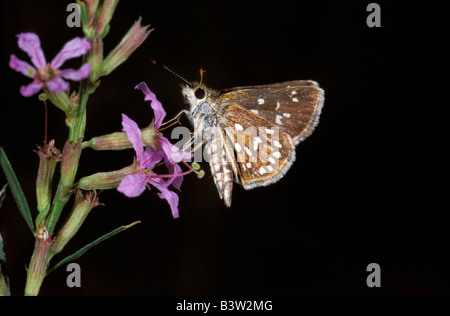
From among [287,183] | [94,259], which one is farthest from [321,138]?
[94,259]

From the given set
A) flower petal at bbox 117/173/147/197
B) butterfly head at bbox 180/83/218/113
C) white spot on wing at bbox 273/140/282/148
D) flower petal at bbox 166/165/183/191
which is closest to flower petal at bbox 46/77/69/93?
flower petal at bbox 117/173/147/197

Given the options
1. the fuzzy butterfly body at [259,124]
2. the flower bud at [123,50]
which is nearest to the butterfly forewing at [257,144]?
the fuzzy butterfly body at [259,124]

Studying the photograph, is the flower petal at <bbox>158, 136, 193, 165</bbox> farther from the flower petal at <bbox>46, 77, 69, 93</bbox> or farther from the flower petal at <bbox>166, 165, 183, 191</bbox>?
the flower petal at <bbox>46, 77, 69, 93</bbox>

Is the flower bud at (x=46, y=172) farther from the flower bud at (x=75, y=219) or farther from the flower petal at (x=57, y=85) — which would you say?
the flower petal at (x=57, y=85)

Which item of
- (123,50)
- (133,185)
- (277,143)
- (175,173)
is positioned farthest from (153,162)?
(277,143)

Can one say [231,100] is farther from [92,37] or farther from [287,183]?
[287,183]
